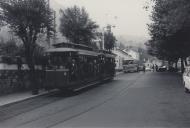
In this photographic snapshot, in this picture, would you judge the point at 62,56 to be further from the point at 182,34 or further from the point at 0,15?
the point at 182,34

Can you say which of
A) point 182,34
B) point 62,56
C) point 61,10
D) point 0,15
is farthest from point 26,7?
point 182,34

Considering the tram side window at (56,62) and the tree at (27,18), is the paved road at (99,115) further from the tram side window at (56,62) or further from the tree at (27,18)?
the tree at (27,18)

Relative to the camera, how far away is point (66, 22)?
3838 centimetres

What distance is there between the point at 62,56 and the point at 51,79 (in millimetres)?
1787

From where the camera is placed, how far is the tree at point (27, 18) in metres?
23.2

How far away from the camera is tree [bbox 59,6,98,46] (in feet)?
125

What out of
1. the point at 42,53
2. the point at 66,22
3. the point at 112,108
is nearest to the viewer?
the point at 112,108

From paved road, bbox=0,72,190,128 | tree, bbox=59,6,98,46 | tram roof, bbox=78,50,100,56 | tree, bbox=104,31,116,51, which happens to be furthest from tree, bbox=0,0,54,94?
tree, bbox=104,31,116,51

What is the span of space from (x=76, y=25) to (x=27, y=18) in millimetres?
14739

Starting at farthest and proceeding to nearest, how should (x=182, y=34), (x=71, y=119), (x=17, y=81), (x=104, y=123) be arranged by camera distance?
(x=182, y=34) < (x=17, y=81) < (x=71, y=119) < (x=104, y=123)

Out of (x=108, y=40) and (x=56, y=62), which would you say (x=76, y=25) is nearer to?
(x=56, y=62)

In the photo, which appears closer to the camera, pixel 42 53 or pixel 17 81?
pixel 17 81

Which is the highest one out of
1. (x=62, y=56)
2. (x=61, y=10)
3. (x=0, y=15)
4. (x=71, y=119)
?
(x=61, y=10)

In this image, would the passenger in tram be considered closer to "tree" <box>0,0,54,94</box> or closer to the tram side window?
the tram side window
